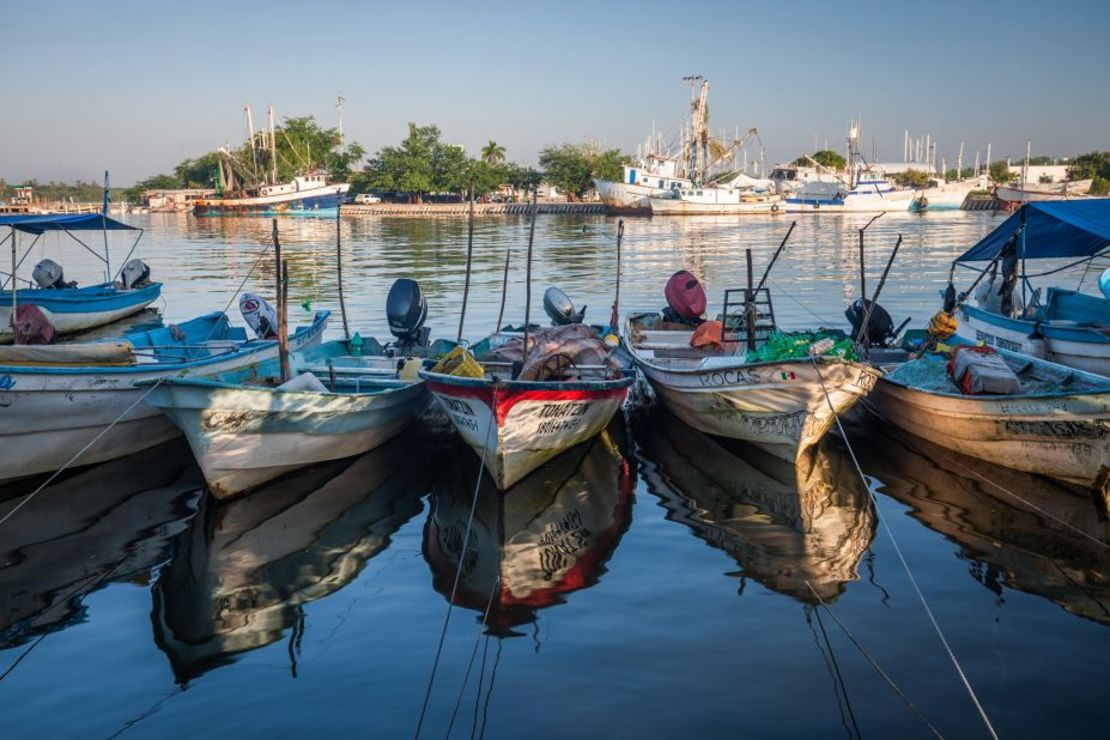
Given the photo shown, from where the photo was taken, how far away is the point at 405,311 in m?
15.0

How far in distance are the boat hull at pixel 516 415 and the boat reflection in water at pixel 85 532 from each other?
3582 millimetres

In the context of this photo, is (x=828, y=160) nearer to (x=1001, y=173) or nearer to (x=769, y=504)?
(x=1001, y=173)

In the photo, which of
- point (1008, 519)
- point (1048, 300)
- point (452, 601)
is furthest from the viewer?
point (1048, 300)

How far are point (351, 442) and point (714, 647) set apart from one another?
648 centimetres

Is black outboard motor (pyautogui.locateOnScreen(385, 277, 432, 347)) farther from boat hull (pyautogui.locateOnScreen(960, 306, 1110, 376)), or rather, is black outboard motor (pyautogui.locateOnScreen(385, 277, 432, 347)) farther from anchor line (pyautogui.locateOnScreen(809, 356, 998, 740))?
boat hull (pyautogui.locateOnScreen(960, 306, 1110, 376))

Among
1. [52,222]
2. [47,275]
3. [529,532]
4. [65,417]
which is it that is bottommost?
[529,532]

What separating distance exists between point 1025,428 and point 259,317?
12478 millimetres

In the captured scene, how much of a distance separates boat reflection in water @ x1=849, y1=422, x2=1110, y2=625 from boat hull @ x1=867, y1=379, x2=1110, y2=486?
0.79 feet

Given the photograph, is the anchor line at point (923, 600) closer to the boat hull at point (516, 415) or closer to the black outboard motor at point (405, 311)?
the boat hull at point (516, 415)

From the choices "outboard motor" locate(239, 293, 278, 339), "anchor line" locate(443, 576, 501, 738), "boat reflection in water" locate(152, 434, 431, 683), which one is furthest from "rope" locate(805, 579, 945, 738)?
"outboard motor" locate(239, 293, 278, 339)

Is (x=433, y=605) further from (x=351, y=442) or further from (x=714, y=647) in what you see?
(x=351, y=442)

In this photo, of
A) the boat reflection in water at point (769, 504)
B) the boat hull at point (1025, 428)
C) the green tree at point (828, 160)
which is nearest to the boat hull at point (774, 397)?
the boat reflection in water at point (769, 504)

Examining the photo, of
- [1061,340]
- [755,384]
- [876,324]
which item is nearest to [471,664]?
[755,384]

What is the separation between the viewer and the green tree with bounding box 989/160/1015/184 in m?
118
